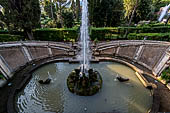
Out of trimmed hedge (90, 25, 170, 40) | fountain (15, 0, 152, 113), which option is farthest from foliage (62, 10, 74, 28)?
fountain (15, 0, 152, 113)

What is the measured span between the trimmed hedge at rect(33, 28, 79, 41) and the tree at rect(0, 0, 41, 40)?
242 centimetres

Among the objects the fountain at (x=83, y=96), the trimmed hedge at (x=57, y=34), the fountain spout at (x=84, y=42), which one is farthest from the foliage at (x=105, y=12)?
the fountain at (x=83, y=96)

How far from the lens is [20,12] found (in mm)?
14609

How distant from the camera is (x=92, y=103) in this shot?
6520 mm

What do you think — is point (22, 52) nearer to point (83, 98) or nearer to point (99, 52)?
point (83, 98)

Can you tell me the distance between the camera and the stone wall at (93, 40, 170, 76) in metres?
9.64

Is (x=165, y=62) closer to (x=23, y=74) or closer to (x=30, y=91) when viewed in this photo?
(x=30, y=91)

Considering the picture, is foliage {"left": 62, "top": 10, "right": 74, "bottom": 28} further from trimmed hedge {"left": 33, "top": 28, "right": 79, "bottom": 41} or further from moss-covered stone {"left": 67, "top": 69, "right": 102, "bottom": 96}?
moss-covered stone {"left": 67, "top": 69, "right": 102, "bottom": 96}

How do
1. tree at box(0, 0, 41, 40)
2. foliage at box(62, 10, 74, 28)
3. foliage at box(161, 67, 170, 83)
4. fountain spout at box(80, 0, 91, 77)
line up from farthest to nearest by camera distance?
foliage at box(62, 10, 74, 28) → tree at box(0, 0, 41, 40) → fountain spout at box(80, 0, 91, 77) → foliage at box(161, 67, 170, 83)

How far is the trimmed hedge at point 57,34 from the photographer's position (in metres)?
17.4

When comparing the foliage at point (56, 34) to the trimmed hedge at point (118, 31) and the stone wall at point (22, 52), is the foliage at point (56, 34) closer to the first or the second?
the trimmed hedge at point (118, 31)

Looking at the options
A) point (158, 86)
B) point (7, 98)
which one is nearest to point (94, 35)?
point (158, 86)

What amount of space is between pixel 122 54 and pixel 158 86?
5.63m

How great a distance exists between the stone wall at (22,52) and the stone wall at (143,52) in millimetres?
5455
